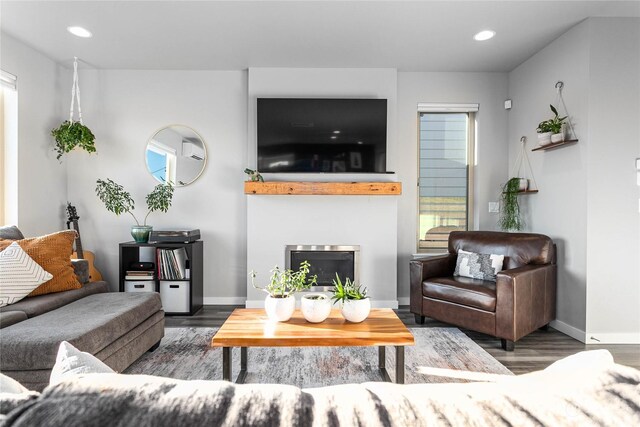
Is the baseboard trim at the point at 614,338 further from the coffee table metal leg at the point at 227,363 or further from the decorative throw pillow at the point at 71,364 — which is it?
the decorative throw pillow at the point at 71,364

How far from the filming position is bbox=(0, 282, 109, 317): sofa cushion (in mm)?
2131

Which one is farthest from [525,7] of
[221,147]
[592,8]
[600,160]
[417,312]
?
[221,147]

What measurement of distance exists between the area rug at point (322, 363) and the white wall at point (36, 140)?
81.9 inches

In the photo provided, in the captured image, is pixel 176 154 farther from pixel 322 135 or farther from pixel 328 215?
pixel 328 215

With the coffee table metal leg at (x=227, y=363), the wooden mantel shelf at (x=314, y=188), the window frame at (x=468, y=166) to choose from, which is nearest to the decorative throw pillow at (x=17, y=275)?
the coffee table metal leg at (x=227, y=363)

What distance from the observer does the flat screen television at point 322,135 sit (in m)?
3.95

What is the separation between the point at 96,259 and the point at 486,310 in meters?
4.07

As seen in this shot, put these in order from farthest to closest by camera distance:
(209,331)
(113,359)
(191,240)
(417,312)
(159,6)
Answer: (191,240), (417,312), (209,331), (159,6), (113,359)

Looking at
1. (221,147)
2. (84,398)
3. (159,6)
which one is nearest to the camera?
(84,398)

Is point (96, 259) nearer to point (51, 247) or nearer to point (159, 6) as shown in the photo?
point (51, 247)

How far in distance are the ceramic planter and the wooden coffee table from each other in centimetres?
207

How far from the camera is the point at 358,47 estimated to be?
350 cm

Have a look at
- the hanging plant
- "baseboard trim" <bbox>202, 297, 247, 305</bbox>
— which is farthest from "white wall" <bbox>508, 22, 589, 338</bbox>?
the hanging plant

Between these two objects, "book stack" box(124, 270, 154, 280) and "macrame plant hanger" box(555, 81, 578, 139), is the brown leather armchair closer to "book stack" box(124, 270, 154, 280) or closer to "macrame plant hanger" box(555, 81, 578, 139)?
"macrame plant hanger" box(555, 81, 578, 139)
